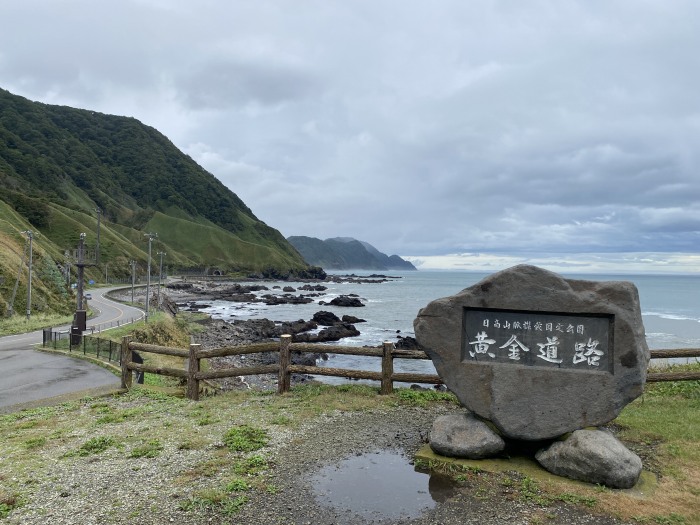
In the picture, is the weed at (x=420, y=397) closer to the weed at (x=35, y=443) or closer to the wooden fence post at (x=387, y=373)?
the wooden fence post at (x=387, y=373)

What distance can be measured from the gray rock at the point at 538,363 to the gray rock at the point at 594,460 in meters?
0.26

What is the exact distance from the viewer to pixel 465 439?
304 inches

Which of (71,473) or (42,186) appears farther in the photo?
(42,186)

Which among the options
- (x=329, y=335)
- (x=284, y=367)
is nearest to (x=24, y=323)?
(x=329, y=335)

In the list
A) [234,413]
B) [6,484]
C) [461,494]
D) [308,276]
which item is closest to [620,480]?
[461,494]

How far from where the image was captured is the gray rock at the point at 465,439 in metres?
7.63

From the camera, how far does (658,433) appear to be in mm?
8719

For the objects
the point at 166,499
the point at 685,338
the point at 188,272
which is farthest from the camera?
the point at 188,272

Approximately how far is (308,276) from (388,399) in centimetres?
17975

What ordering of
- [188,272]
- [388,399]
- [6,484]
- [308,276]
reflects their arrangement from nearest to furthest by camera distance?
[6,484] < [388,399] < [188,272] < [308,276]

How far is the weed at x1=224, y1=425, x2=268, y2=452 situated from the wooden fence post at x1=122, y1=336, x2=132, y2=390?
523 centimetres

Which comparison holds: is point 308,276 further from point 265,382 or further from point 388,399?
point 388,399

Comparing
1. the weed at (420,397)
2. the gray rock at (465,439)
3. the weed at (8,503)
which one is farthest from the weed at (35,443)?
the weed at (420,397)

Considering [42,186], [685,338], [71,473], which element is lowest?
[685,338]
